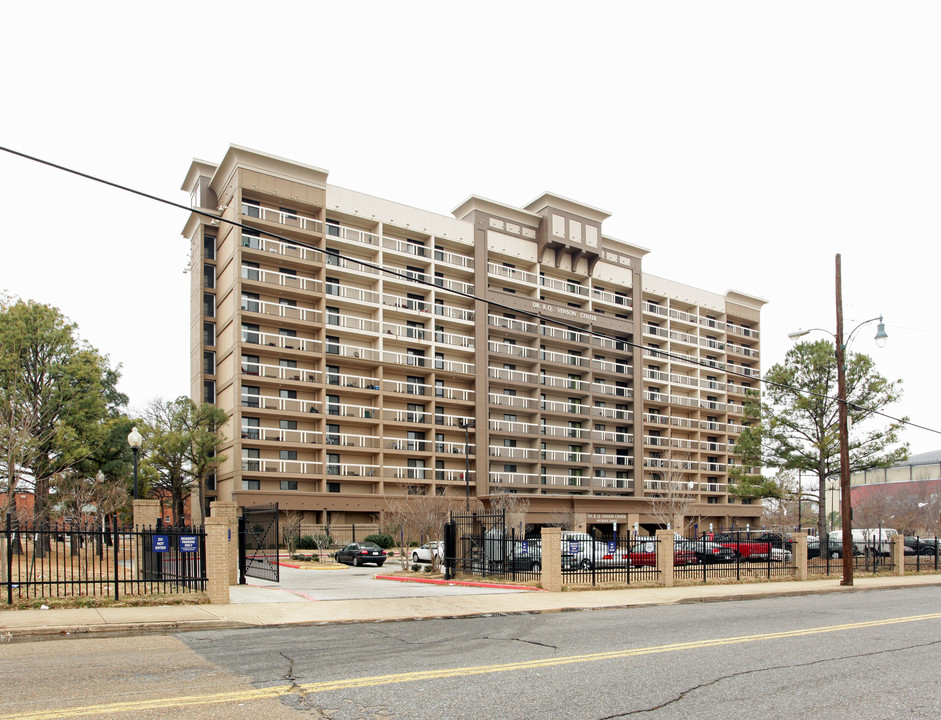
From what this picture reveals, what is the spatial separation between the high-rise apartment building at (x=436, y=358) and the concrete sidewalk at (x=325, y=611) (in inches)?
1081

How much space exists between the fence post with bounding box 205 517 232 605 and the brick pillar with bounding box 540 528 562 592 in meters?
8.79

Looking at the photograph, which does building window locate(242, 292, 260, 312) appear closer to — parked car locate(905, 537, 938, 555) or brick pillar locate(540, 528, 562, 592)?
brick pillar locate(540, 528, 562, 592)

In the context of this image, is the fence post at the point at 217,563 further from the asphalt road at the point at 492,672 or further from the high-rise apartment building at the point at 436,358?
the high-rise apartment building at the point at 436,358

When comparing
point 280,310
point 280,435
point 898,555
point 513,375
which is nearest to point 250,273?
point 280,310

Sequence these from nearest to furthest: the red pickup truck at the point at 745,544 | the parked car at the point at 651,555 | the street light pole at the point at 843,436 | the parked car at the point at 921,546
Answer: the parked car at the point at 651,555 < the street light pole at the point at 843,436 < the red pickup truck at the point at 745,544 < the parked car at the point at 921,546

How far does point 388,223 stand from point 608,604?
4422cm

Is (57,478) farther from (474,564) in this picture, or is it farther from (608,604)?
(608,604)

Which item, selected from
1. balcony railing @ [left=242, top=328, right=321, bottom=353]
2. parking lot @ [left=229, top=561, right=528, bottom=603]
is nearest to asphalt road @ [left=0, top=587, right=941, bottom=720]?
parking lot @ [left=229, top=561, right=528, bottom=603]

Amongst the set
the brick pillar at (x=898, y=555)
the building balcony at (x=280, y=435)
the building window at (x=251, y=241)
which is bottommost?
the brick pillar at (x=898, y=555)

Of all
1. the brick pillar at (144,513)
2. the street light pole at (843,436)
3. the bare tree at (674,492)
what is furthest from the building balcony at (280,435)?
the street light pole at (843,436)

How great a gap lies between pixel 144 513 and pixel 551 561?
13040 mm

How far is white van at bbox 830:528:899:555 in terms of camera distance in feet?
113

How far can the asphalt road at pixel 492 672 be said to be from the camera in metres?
7.45

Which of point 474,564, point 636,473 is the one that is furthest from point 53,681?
point 636,473
